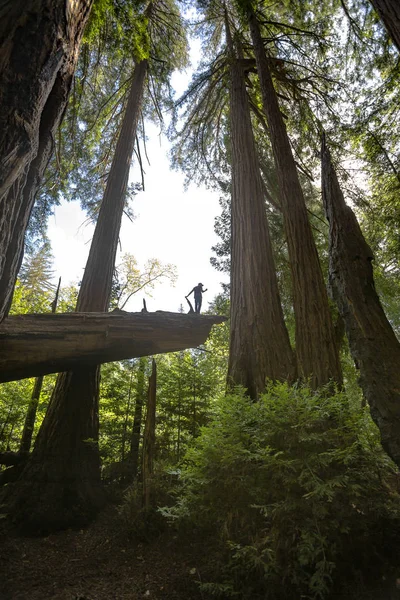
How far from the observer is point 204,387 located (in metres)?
6.19

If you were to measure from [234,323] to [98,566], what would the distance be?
344 cm

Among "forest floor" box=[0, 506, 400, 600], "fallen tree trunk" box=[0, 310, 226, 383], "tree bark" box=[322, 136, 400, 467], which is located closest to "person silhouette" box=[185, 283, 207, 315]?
"fallen tree trunk" box=[0, 310, 226, 383]

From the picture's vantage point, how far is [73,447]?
196 inches

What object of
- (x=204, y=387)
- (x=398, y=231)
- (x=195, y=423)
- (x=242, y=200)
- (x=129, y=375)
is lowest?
(x=195, y=423)

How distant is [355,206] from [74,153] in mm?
8068

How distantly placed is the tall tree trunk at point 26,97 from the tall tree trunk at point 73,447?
12.5ft

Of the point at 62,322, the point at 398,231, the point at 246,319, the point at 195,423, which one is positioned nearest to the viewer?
the point at 62,322

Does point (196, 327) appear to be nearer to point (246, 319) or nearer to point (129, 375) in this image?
point (246, 319)

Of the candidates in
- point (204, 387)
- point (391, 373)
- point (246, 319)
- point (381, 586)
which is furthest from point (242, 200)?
point (381, 586)

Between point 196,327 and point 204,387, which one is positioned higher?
point 196,327

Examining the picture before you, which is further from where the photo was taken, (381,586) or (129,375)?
(129,375)

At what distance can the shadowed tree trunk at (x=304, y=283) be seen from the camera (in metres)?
3.96

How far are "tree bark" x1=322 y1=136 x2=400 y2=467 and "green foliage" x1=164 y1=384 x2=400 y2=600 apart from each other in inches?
9.9

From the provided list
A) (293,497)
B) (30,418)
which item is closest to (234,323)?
(293,497)
